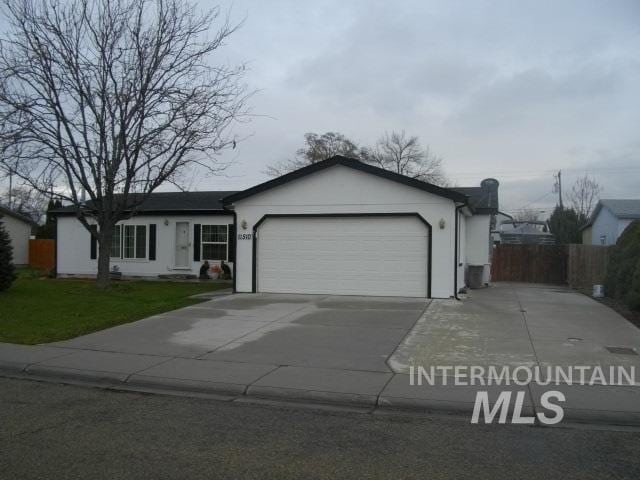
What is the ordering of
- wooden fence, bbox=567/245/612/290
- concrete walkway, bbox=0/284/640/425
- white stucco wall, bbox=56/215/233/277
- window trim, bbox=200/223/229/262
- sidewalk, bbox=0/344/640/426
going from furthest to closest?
1. white stucco wall, bbox=56/215/233/277
2. window trim, bbox=200/223/229/262
3. wooden fence, bbox=567/245/612/290
4. concrete walkway, bbox=0/284/640/425
5. sidewalk, bbox=0/344/640/426

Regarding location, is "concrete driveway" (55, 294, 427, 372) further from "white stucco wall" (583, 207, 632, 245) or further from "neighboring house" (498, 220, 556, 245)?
"neighboring house" (498, 220, 556, 245)

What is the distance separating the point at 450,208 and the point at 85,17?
11.7 metres

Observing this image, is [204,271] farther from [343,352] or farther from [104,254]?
[343,352]

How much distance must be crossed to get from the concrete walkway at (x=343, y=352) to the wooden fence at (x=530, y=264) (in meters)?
11.4

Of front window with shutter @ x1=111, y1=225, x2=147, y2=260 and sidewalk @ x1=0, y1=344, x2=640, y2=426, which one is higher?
front window with shutter @ x1=111, y1=225, x2=147, y2=260

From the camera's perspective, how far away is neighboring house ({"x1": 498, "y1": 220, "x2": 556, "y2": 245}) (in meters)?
31.7

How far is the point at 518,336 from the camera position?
1045 cm

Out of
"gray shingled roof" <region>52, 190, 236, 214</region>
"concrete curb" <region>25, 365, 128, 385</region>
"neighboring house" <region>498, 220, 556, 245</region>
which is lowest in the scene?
"concrete curb" <region>25, 365, 128, 385</region>

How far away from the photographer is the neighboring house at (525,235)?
31.7 metres

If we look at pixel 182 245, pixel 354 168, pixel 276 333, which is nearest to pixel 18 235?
pixel 182 245

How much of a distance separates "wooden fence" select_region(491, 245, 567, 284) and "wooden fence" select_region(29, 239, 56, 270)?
24291mm

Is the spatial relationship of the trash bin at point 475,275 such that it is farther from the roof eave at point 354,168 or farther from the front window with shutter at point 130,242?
the front window with shutter at point 130,242

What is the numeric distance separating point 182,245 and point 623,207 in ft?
74.7

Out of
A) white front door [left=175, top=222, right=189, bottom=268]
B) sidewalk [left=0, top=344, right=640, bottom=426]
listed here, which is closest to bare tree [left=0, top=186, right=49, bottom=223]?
white front door [left=175, top=222, right=189, bottom=268]
